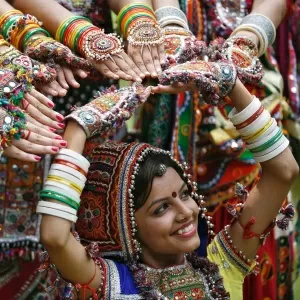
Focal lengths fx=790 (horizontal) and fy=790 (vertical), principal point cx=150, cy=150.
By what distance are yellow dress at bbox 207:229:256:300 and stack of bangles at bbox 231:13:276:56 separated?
2.18 feet

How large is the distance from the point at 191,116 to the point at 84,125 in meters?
0.94

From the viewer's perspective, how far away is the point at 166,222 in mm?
2111

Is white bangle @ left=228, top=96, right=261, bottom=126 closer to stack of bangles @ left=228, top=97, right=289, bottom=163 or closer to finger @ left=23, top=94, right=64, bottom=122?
stack of bangles @ left=228, top=97, right=289, bottom=163

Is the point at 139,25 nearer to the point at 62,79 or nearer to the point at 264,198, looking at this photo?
the point at 62,79

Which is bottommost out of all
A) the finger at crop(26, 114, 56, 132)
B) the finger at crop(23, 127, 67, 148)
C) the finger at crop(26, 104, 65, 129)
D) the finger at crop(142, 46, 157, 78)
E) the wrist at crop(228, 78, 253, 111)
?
the finger at crop(23, 127, 67, 148)

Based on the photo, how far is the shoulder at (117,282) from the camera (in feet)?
6.70

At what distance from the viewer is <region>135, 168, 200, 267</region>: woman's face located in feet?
6.94

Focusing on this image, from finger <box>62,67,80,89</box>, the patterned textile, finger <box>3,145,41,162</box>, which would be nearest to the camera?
finger <box>3,145,41,162</box>

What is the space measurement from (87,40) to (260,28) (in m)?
0.66

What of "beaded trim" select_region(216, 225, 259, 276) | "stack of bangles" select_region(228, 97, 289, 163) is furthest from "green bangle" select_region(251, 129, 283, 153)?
"beaded trim" select_region(216, 225, 259, 276)

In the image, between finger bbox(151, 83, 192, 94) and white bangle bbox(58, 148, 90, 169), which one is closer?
white bangle bbox(58, 148, 90, 169)

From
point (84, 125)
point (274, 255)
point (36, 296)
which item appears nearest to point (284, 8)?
point (274, 255)

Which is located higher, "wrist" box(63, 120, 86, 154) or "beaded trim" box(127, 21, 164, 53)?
"beaded trim" box(127, 21, 164, 53)

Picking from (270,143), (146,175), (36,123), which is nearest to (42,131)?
(36,123)
